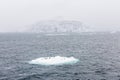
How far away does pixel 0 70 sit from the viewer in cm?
3925

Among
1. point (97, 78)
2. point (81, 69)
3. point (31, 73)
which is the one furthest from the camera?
point (81, 69)

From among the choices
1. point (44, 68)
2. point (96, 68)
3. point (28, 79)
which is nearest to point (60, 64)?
point (44, 68)

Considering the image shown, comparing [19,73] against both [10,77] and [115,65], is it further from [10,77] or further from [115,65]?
[115,65]

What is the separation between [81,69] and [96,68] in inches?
137

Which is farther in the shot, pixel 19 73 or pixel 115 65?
pixel 115 65

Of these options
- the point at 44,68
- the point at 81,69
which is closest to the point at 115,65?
the point at 81,69

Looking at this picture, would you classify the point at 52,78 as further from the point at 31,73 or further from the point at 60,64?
the point at 60,64

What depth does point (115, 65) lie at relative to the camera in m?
44.2

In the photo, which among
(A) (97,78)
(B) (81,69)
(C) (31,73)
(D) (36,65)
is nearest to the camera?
(A) (97,78)

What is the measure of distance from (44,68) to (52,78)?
717cm

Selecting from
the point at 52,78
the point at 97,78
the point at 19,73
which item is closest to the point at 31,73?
the point at 19,73

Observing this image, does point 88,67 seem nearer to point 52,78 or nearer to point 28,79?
point 52,78

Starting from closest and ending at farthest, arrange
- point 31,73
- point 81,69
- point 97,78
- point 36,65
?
point 97,78, point 31,73, point 81,69, point 36,65

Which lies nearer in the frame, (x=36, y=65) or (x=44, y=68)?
(x=44, y=68)
